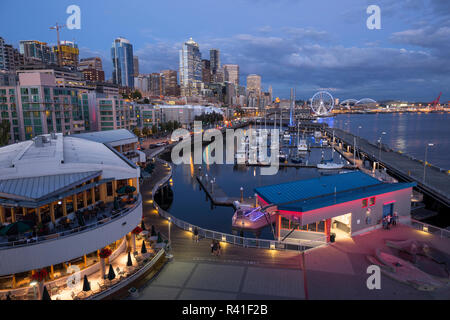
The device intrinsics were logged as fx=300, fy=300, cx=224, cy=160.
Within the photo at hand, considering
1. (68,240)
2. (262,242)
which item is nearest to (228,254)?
(262,242)

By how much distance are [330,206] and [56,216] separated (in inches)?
696

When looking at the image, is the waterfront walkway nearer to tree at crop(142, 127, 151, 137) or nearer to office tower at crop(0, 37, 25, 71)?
tree at crop(142, 127, 151, 137)

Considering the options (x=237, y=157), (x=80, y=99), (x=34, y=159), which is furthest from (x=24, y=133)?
(x=34, y=159)

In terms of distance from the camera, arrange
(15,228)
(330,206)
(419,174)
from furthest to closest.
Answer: (419,174) < (330,206) < (15,228)

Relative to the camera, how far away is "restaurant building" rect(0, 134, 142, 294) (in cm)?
1480

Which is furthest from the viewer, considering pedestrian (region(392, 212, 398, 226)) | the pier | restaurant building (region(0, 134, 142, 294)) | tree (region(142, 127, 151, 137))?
tree (region(142, 127, 151, 137))

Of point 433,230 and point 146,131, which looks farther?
point 146,131

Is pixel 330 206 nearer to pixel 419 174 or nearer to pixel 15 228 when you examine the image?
pixel 15 228

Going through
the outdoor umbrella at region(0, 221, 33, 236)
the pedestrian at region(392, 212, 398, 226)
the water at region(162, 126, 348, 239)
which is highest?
the outdoor umbrella at region(0, 221, 33, 236)

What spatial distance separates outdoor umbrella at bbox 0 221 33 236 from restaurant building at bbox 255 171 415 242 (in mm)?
14291

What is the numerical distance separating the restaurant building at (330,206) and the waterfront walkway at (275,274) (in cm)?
134

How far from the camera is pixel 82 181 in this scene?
18297mm

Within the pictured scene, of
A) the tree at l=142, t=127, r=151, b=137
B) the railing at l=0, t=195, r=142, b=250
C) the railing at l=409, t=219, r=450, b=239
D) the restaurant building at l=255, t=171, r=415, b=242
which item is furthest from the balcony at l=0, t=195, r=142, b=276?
the tree at l=142, t=127, r=151, b=137

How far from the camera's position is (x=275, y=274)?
1686 centimetres
